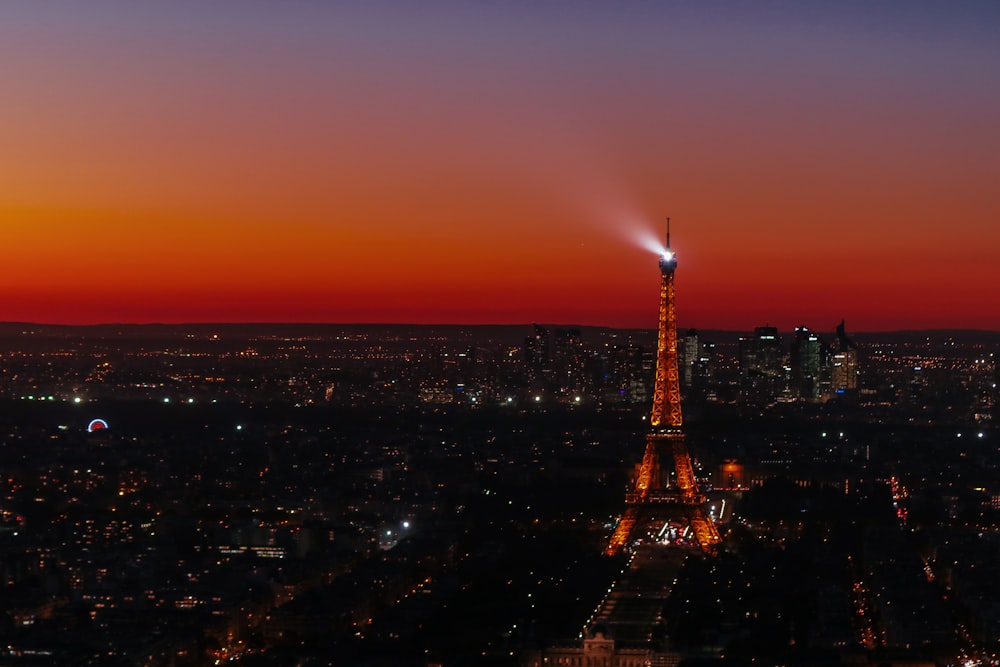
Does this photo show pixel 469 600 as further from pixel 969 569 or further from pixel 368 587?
pixel 969 569

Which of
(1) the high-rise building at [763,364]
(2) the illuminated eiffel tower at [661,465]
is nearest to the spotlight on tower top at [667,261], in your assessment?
(2) the illuminated eiffel tower at [661,465]

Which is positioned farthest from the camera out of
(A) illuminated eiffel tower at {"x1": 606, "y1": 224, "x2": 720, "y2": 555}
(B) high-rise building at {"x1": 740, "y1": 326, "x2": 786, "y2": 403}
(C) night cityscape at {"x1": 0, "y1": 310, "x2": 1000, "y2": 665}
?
(B) high-rise building at {"x1": 740, "y1": 326, "x2": 786, "y2": 403}

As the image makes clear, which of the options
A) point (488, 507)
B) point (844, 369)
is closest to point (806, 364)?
point (844, 369)

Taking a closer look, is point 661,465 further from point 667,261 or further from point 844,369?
point 844,369

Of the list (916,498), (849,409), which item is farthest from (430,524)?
(849,409)

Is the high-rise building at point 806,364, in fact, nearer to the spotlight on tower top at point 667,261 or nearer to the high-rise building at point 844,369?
the high-rise building at point 844,369

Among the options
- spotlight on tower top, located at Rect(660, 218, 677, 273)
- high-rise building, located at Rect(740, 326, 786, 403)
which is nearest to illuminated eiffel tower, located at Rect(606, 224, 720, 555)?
spotlight on tower top, located at Rect(660, 218, 677, 273)

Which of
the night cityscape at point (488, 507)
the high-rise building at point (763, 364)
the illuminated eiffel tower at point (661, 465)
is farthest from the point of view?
the high-rise building at point (763, 364)

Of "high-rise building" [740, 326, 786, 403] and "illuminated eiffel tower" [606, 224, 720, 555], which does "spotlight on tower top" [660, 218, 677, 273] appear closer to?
"illuminated eiffel tower" [606, 224, 720, 555]
